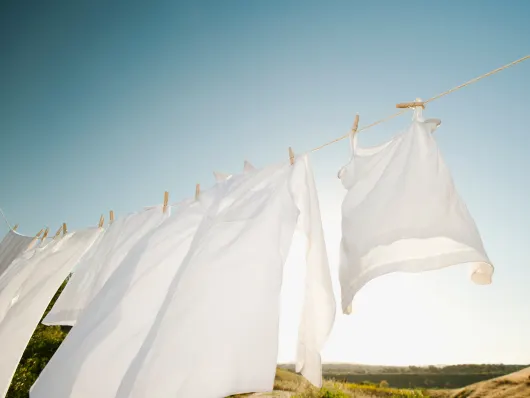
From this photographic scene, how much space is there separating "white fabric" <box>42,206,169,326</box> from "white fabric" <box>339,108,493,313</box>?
145cm

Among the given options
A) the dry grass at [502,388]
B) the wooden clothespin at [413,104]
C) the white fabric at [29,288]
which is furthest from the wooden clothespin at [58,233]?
the dry grass at [502,388]

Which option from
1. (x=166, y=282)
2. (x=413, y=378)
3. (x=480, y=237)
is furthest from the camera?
(x=413, y=378)

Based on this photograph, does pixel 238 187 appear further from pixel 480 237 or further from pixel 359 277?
pixel 480 237

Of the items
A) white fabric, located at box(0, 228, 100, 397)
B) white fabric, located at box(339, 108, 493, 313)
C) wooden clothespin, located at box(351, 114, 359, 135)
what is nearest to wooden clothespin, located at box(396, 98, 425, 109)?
white fabric, located at box(339, 108, 493, 313)

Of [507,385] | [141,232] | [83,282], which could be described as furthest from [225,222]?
[507,385]

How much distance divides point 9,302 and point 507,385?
767 centimetres

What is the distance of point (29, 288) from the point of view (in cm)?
259

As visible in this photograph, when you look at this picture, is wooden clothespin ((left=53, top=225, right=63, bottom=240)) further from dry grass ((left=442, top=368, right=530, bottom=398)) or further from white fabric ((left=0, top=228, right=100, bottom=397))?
dry grass ((left=442, top=368, right=530, bottom=398))

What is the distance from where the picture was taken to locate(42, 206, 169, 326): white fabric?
7.84 feet

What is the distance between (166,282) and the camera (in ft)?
6.29

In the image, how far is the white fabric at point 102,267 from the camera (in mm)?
2390

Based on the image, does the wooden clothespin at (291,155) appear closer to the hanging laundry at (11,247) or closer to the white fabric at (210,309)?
the white fabric at (210,309)

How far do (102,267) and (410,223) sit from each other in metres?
1.95

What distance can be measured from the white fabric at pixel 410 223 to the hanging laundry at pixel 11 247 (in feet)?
10.3
